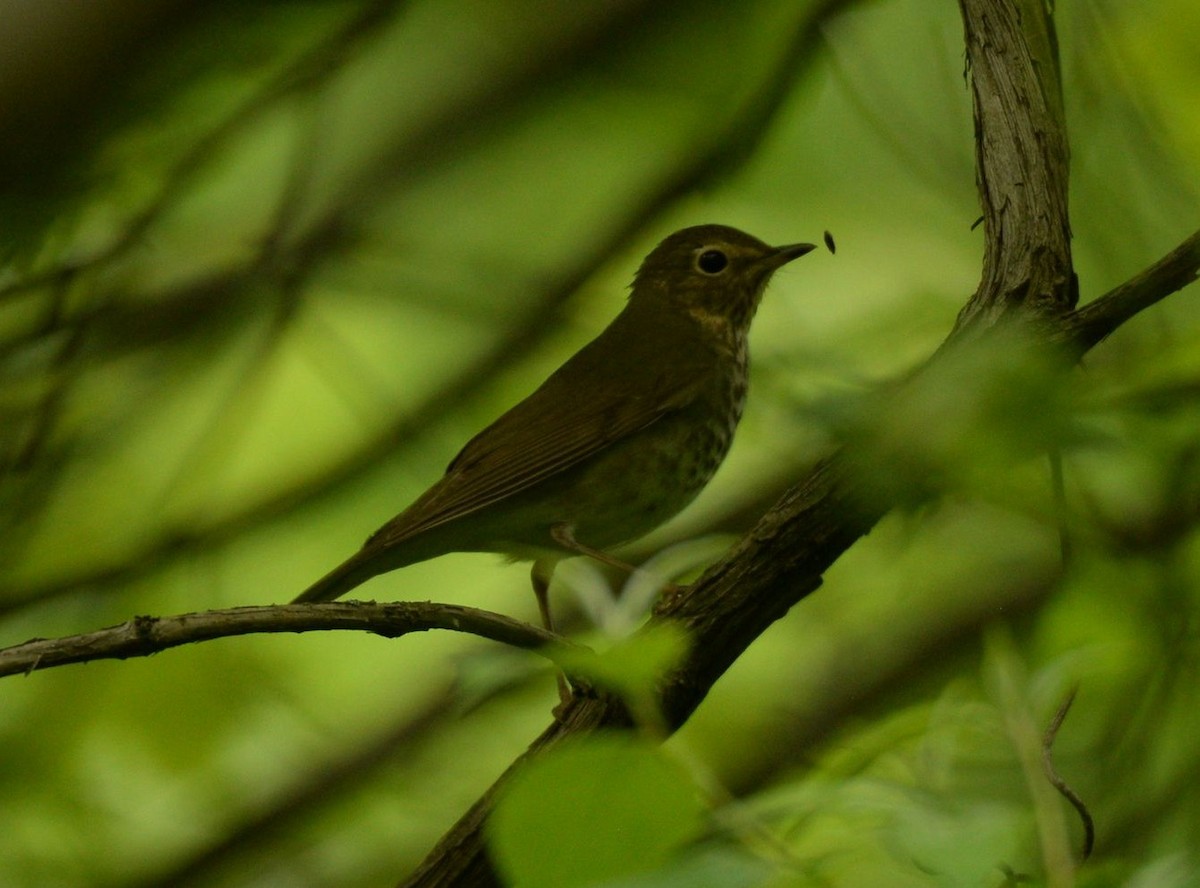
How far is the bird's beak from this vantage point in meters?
2.77

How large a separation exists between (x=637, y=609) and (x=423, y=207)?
256 cm

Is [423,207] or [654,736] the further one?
[423,207]

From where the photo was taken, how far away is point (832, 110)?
3.45 m

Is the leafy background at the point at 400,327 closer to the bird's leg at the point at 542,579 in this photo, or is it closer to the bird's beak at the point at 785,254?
the bird's beak at the point at 785,254

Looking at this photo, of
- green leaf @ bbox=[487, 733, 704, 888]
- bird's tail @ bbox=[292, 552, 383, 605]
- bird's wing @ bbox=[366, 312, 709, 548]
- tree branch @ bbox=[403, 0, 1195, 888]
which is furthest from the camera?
bird's wing @ bbox=[366, 312, 709, 548]

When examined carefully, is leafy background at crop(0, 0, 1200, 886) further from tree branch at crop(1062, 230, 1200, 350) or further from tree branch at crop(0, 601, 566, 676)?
tree branch at crop(0, 601, 566, 676)

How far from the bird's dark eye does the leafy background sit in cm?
22

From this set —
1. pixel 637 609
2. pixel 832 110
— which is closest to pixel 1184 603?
pixel 637 609

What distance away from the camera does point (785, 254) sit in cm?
288

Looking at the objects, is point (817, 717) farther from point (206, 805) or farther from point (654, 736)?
point (654, 736)

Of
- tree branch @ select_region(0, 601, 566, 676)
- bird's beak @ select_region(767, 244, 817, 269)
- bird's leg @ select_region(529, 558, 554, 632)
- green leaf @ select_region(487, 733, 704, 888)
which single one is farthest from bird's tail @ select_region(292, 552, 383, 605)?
green leaf @ select_region(487, 733, 704, 888)

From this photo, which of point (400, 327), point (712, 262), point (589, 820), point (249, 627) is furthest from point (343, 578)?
point (400, 327)

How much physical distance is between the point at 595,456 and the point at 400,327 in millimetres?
1255

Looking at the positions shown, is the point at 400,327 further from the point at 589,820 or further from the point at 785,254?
the point at 589,820
